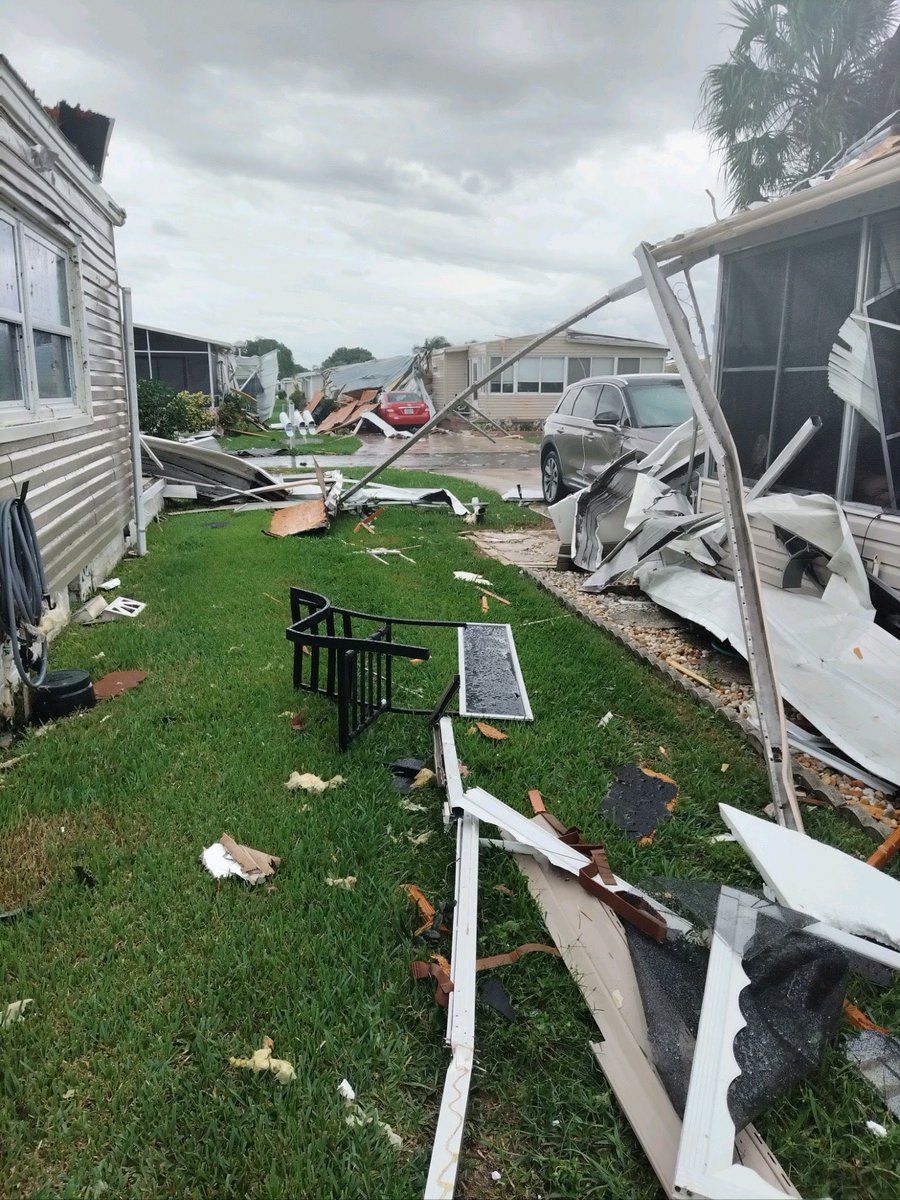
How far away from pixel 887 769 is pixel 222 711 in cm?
323

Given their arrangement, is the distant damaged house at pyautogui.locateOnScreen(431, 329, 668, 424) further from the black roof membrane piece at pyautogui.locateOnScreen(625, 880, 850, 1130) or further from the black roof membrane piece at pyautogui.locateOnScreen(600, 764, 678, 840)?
the black roof membrane piece at pyautogui.locateOnScreen(625, 880, 850, 1130)

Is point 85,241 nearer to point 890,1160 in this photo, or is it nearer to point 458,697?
point 458,697

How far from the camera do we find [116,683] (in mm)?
4574

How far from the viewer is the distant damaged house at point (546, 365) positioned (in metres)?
28.0

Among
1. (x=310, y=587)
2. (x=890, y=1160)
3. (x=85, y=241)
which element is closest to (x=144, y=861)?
(x=890, y=1160)

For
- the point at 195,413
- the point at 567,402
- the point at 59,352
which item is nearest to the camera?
the point at 59,352

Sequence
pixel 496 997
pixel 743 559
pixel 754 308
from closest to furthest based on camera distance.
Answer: pixel 496 997 < pixel 743 559 < pixel 754 308

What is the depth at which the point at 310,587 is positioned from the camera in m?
6.85

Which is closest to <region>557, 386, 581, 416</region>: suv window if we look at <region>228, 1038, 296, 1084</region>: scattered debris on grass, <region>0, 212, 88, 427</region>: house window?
<region>0, 212, 88, 427</region>: house window

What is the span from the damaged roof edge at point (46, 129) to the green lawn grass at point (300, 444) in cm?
1369

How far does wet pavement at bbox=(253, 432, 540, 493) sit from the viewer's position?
54.6ft

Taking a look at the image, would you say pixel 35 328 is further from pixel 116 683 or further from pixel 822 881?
pixel 822 881

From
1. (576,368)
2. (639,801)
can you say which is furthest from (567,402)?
(576,368)

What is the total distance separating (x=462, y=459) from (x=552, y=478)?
30.2 ft
